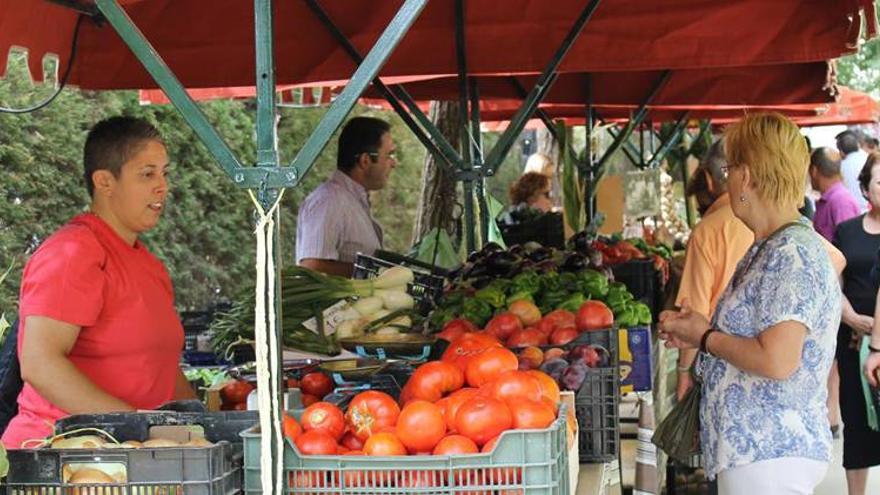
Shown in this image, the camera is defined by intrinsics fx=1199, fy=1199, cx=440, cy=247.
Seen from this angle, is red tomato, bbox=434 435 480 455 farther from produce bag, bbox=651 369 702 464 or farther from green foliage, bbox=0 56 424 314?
green foliage, bbox=0 56 424 314

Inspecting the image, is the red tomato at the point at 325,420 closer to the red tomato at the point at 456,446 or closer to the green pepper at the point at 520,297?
the red tomato at the point at 456,446

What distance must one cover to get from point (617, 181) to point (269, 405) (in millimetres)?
6936

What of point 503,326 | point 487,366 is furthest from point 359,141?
point 487,366

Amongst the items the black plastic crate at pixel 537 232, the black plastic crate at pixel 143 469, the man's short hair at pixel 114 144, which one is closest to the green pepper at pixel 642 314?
the man's short hair at pixel 114 144

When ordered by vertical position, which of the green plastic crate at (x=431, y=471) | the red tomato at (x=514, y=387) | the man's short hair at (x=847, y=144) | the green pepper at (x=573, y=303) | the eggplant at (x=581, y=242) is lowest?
the green plastic crate at (x=431, y=471)

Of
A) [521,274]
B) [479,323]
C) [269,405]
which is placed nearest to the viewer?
[269,405]

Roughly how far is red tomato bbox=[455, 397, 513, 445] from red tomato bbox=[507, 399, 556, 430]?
0.7 inches

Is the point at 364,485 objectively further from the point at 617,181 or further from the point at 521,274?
the point at 617,181

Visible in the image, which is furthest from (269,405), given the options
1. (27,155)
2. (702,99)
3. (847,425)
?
(702,99)

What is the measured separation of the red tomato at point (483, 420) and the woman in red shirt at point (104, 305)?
4.41 feet

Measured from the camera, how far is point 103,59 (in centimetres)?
508

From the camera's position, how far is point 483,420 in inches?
99.0

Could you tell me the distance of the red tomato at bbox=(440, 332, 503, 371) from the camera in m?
3.16

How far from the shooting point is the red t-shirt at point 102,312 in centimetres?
348
